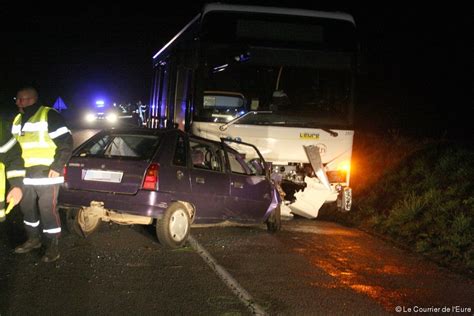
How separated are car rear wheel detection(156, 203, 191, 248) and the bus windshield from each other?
2.40 metres

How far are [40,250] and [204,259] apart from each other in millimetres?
1952

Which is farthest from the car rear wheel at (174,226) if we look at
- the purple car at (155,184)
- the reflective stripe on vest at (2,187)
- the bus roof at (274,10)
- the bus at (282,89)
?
the bus roof at (274,10)

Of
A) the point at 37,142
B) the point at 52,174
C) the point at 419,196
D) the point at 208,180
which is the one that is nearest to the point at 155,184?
the point at 208,180

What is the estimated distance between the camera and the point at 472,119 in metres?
15.3

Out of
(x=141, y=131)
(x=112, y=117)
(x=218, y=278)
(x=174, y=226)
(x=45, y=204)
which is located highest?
(x=112, y=117)

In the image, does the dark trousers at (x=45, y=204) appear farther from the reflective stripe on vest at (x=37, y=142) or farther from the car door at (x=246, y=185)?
the car door at (x=246, y=185)

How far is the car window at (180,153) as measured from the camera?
7.91 m

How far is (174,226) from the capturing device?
7801 millimetres

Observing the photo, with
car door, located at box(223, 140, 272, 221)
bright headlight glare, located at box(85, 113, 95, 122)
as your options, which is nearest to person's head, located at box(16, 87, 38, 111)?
car door, located at box(223, 140, 272, 221)

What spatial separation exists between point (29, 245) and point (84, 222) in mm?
1166

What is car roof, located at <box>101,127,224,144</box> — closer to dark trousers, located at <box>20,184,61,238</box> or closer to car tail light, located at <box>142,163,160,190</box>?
car tail light, located at <box>142,163,160,190</box>

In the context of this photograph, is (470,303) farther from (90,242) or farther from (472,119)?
(472,119)

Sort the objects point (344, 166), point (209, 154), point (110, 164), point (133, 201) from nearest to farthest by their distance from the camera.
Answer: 1. point (133, 201)
2. point (110, 164)
3. point (209, 154)
4. point (344, 166)

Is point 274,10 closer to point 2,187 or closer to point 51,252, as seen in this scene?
point 2,187
